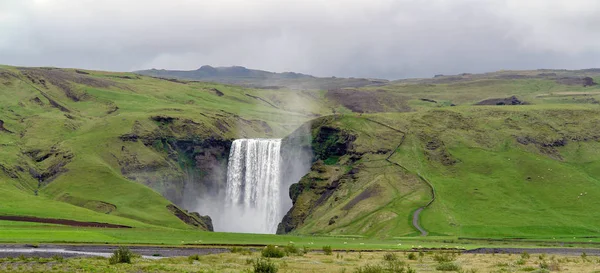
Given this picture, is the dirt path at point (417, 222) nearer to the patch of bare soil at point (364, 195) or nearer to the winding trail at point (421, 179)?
the winding trail at point (421, 179)

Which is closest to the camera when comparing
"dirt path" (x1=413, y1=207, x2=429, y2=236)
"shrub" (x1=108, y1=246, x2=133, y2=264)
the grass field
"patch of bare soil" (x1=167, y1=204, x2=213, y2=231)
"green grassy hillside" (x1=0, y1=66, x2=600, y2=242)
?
the grass field

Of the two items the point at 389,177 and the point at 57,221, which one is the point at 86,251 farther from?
the point at 389,177

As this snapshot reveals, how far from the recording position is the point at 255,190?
630ft

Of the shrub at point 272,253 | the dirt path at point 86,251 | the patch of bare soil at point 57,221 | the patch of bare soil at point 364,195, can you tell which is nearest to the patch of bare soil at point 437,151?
the patch of bare soil at point 364,195

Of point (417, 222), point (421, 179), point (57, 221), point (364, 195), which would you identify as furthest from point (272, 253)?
point (421, 179)

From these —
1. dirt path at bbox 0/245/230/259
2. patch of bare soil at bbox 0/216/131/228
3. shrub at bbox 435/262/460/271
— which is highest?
shrub at bbox 435/262/460/271

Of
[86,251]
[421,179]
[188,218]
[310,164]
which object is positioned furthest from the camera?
[310,164]

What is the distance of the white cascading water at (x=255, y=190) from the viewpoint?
18688cm

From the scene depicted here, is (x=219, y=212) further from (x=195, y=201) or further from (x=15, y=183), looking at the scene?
(x=15, y=183)

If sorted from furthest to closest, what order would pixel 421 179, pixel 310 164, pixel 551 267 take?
pixel 310 164, pixel 421 179, pixel 551 267

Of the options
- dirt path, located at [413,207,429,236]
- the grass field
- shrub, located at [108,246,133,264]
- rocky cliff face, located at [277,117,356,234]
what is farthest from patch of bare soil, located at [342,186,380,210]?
shrub, located at [108,246,133,264]

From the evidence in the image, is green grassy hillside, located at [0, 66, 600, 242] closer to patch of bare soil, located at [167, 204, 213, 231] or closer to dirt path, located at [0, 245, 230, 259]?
patch of bare soil, located at [167, 204, 213, 231]

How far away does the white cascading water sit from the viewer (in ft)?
613

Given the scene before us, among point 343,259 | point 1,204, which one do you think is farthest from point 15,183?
point 343,259
